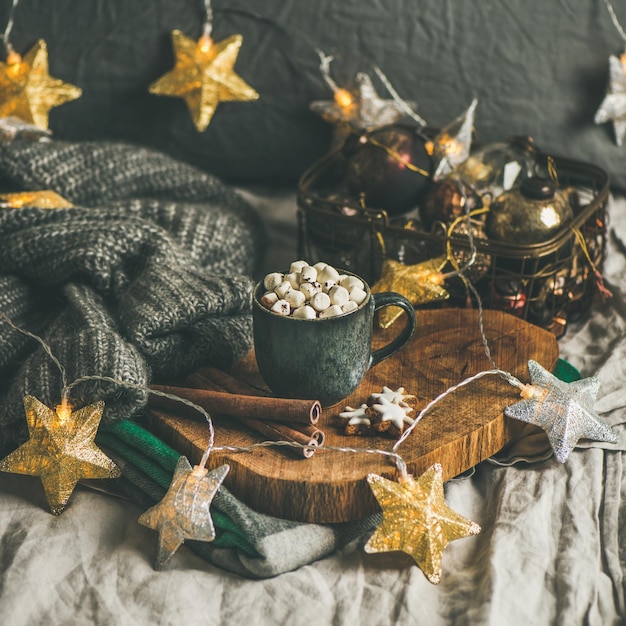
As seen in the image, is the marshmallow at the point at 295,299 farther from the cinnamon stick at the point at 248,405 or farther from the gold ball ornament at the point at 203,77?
the gold ball ornament at the point at 203,77

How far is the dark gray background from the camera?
4.01 feet

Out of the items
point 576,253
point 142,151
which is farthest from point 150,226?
point 576,253

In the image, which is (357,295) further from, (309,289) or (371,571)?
(371,571)

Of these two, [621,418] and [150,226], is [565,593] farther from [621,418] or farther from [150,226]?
[150,226]

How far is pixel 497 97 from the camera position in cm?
126

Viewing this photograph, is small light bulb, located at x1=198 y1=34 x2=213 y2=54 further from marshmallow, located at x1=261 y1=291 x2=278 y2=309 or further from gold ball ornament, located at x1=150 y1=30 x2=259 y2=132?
marshmallow, located at x1=261 y1=291 x2=278 y2=309

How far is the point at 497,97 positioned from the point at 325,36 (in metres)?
0.27

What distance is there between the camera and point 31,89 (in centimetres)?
123

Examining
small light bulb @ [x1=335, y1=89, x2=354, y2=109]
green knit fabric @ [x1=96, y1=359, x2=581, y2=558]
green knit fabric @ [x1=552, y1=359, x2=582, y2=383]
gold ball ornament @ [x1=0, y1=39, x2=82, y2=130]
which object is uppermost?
gold ball ornament @ [x1=0, y1=39, x2=82, y2=130]

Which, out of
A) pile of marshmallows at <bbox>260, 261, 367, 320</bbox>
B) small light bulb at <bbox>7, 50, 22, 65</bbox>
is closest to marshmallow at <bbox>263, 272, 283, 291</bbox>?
pile of marshmallows at <bbox>260, 261, 367, 320</bbox>

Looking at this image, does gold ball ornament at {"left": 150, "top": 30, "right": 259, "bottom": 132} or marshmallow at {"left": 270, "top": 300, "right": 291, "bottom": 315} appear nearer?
marshmallow at {"left": 270, "top": 300, "right": 291, "bottom": 315}

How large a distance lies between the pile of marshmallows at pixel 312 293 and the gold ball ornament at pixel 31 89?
0.61m

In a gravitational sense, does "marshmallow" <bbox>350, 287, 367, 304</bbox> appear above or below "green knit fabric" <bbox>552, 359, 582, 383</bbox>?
above

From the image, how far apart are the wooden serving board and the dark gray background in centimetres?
44
